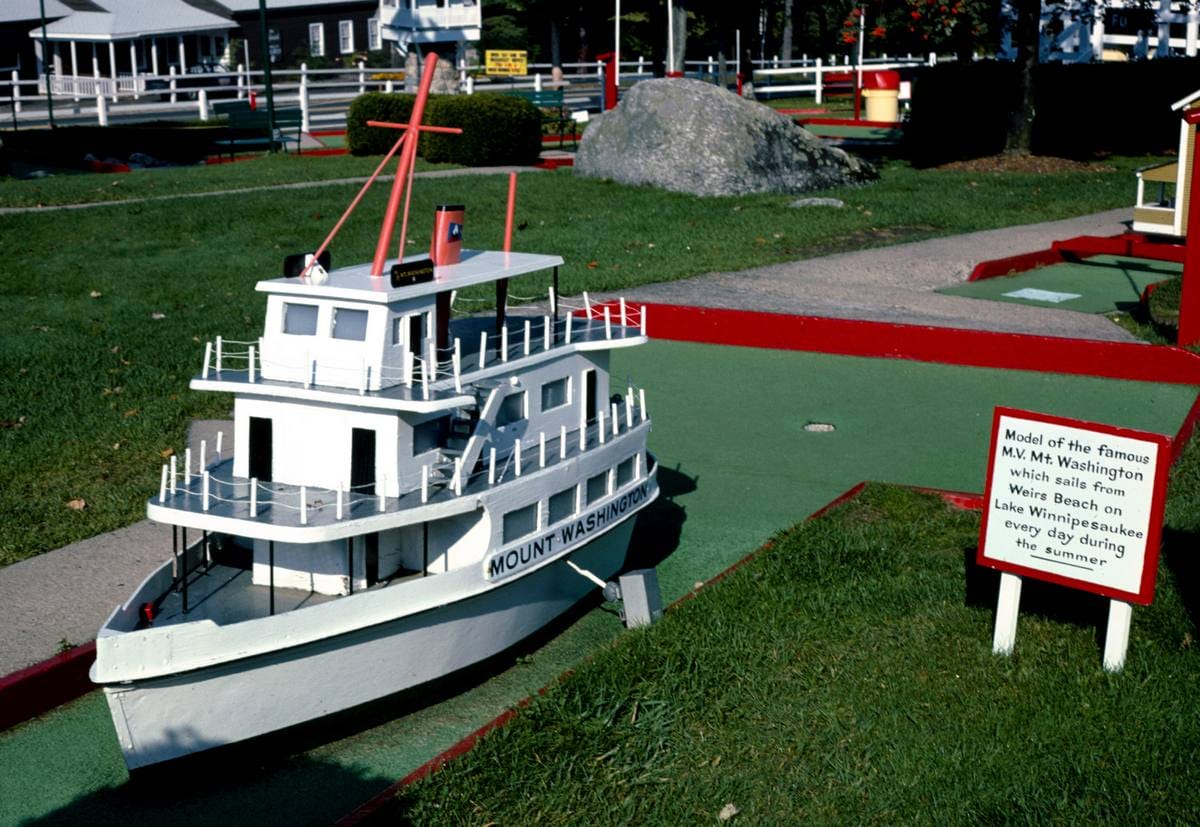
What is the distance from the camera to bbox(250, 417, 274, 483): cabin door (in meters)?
8.34

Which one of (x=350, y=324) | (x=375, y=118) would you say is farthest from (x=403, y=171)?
(x=375, y=118)

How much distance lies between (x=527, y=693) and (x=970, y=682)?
91.3 inches

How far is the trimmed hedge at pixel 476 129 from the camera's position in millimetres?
29922

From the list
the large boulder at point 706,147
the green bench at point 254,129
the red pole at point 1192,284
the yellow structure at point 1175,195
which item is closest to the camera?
the red pole at point 1192,284

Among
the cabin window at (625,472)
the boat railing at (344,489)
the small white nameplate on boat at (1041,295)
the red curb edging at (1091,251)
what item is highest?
the boat railing at (344,489)

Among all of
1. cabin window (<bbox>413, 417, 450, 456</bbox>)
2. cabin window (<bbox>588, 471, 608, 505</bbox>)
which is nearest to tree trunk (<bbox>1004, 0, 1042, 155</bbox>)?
cabin window (<bbox>588, 471, 608, 505</bbox>)

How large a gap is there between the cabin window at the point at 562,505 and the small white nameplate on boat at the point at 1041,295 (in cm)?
1148

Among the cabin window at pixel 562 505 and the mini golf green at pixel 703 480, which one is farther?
the cabin window at pixel 562 505

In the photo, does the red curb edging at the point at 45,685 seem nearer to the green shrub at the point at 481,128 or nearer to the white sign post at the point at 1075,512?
the white sign post at the point at 1075,512

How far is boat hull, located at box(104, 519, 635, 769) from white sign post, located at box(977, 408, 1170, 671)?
2480 millimetres

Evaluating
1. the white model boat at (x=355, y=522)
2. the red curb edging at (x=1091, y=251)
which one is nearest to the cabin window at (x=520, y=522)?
the white model boat at (x=355, y=522)

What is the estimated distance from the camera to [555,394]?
9383 millimetres

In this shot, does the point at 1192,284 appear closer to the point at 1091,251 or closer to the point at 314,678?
the point at 1091,251

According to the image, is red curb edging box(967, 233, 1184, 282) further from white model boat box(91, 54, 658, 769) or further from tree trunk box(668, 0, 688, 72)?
tree trunk box(668, 0, 688, 72)
